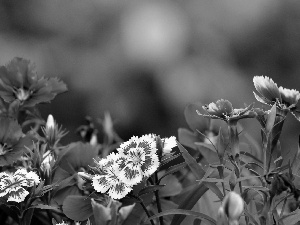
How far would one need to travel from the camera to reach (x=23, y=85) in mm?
1165

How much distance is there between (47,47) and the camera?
8.92 feet

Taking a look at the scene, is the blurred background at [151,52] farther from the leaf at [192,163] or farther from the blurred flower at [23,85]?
the leaf at [192,163]

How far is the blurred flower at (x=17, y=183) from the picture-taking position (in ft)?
2.96

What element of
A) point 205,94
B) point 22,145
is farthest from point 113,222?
point 205,94

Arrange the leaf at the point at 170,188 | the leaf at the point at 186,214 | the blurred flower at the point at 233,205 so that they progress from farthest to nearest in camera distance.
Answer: the leaf at the point at 170,188 < the leaf at the point at 186,214 < the blurred flower at the point at 233,205

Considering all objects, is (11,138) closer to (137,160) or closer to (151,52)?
(137,160)

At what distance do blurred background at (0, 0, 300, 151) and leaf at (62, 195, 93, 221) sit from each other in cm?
140

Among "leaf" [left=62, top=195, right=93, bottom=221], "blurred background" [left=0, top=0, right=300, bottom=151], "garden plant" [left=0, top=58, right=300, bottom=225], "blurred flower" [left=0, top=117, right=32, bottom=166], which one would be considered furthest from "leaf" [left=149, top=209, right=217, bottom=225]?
"blurred background" [left=0, top=0, right=300, bottom=151]

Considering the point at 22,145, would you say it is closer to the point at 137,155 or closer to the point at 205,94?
the point at 137,155

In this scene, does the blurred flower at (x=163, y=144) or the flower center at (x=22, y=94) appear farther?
the flower center at (x=22, y=94)

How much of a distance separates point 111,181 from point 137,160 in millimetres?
43

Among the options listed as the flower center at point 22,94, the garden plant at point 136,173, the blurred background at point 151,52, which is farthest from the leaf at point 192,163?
the blurred background at point 151,52

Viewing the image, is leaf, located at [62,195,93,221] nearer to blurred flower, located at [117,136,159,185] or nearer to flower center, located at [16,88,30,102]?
blurred flower, located at [117,136,159,185]

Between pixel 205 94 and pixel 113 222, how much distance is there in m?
1.83
